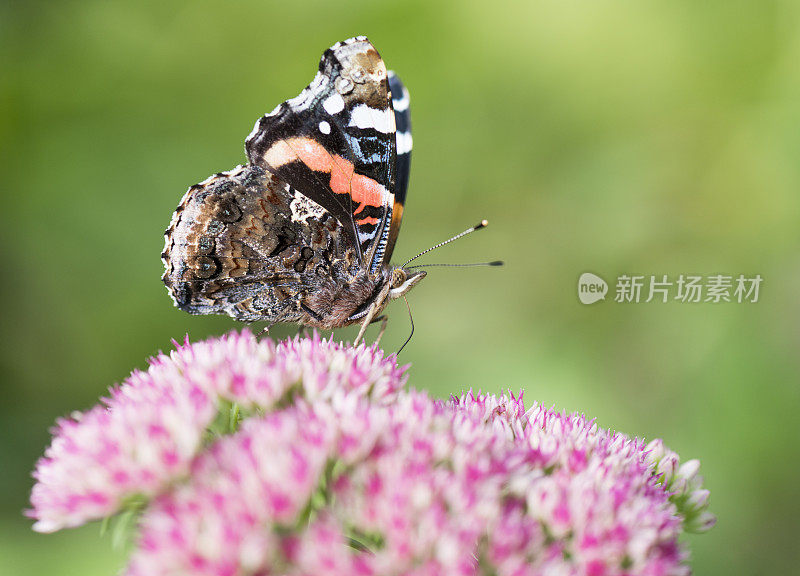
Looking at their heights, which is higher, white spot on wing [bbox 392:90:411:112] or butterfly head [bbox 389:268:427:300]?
white spot on wing [bbox 392:90:411:112]

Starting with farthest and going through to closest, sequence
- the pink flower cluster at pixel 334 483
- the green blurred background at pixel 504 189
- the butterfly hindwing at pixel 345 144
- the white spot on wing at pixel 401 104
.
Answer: the green blurred background at pixel 504 189
the white spot on wing at pixel 401 104
the butterfly hindwing at pixel 345 144
the pink flower cluster at pixel 334 483

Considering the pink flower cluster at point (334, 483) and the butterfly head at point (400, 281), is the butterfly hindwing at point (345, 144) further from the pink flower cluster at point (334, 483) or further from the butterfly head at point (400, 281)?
the pink flower cluster at point (334, 483)

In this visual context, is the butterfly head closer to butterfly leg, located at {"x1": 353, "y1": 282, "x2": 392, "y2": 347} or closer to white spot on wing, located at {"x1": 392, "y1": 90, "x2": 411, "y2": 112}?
butterfly leg, located at {"x1": 353, "y1": 282, "x2": 392, "y2": 347}

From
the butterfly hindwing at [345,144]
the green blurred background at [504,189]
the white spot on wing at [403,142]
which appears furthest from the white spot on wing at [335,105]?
the green blurred background at [504,189]

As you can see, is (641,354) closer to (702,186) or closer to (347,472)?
(702,186)

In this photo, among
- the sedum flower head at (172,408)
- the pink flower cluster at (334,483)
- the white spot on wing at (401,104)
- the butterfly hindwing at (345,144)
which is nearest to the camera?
the pink flower cluster at (334,483)

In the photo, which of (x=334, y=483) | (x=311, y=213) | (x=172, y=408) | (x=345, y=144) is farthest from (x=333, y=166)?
(x=334, y=483)

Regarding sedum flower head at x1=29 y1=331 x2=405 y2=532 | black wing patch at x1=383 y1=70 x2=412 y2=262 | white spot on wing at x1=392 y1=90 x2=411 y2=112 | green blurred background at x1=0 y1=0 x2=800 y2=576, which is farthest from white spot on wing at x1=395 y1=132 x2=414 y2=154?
green blurred background at x1=0 y1=0 x2=800 y2=576
